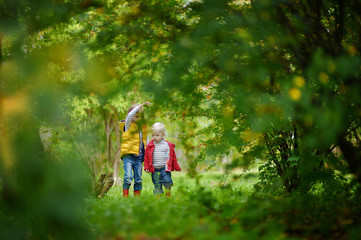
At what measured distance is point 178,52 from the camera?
335cm

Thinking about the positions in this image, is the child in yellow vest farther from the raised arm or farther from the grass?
the grass

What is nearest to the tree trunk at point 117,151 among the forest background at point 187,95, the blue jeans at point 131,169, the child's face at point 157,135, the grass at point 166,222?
the child's face at point 157,135

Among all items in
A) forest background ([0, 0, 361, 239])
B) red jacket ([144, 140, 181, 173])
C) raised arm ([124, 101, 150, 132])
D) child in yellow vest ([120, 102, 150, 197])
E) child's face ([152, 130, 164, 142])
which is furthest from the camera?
child's face ([152, 130, 164, 142])

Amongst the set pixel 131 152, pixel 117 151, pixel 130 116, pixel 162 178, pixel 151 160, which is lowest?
pixel 162 178

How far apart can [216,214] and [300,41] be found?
1777mm

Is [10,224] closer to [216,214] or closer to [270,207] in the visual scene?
[216,214]

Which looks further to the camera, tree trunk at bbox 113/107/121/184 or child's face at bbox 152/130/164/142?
tree trunk at bbox 113/107/121/184

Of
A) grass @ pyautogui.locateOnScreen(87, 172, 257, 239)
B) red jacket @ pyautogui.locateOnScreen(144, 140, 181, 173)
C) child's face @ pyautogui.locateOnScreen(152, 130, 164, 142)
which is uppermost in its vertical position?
child's face @ pyautogui.locateOnScreen(152, 130, 164, 142)

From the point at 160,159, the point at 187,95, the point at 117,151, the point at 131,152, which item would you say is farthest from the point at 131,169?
the point at 117,151

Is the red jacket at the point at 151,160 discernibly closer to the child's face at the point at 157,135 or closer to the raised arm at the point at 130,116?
the child's face at the point at 157,135

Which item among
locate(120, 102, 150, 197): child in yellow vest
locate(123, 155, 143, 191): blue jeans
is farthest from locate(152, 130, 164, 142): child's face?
locate(123, 155, 143, 191): blue jeans

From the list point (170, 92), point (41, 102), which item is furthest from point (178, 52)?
point (41, 102)

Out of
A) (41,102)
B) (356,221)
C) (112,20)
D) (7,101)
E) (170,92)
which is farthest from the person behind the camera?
(112,20)

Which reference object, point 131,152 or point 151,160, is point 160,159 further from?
point 131,152
